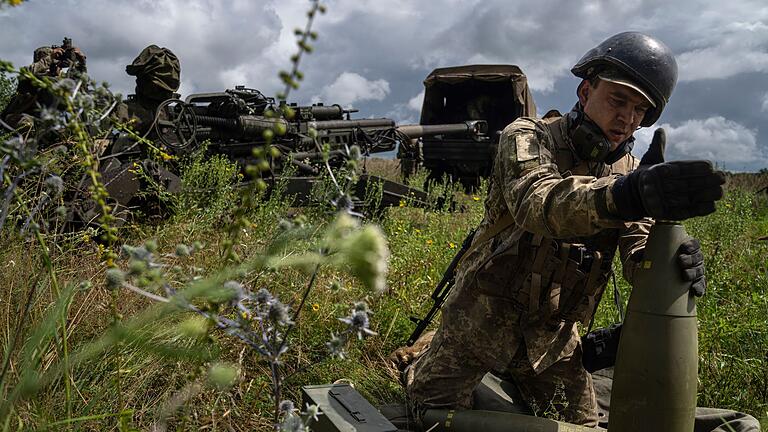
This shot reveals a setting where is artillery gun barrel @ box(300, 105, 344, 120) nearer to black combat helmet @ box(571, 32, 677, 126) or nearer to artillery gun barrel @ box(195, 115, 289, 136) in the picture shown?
artillery gun barrel @ box(195, 115, 289, 136)

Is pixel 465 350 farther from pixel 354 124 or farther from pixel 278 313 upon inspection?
pixel 354 124

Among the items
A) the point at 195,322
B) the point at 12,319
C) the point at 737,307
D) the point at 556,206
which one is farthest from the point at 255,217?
the point at 195,322

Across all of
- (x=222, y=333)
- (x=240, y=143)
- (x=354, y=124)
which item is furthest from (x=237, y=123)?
(x=222, y=333)

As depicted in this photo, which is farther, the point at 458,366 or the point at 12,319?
the point at 458,366

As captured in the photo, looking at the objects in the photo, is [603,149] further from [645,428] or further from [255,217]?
[255,217]

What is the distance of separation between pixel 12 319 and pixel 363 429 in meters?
1.26

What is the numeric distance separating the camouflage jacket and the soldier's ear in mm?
121

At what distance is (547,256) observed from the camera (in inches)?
111

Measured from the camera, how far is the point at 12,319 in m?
2.20

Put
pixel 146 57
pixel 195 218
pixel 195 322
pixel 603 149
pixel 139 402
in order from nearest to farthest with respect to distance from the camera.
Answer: pixel 195 322
pixel 139 402
pixel 603 149
pixel 195 218
pixel 146 57

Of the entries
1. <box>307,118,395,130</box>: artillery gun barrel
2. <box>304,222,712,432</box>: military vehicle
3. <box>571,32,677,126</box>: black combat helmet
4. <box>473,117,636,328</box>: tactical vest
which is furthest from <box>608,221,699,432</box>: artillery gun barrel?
<box>307,118,395,130</box>: artillery gun barrel

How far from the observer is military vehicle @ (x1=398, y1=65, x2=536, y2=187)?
12.2 metres

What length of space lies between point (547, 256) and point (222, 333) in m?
1.47

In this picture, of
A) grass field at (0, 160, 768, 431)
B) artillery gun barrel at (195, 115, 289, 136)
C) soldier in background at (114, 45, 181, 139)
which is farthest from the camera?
artillery gun barrel at (195, 115, 289, 136)
